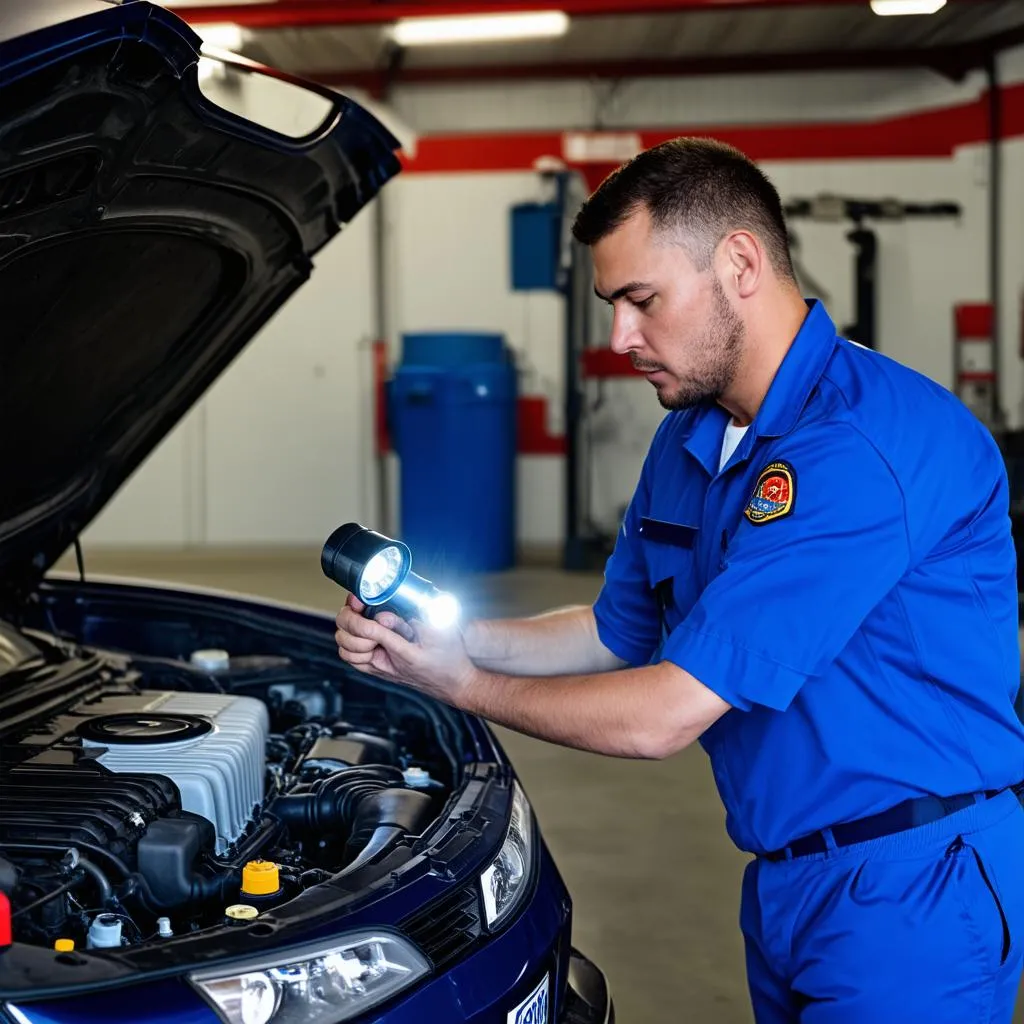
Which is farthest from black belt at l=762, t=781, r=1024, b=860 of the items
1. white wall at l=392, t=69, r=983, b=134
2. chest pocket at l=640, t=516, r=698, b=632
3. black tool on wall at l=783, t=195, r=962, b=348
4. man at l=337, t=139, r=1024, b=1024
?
white wall at l=392, t=69, r=983, b=134

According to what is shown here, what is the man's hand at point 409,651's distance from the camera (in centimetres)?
153

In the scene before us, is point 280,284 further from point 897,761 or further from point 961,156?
point 961,156

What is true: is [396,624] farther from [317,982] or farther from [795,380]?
[795,380]

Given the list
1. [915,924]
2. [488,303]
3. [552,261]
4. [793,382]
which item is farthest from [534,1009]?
[488,303]

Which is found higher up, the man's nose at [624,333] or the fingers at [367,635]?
the man's nose at [624,333]

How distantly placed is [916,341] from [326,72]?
4.53m

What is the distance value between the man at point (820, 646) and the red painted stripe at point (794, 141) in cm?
734

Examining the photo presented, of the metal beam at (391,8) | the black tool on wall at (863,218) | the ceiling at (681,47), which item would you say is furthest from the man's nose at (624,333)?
the black tool on wall at (863,218)

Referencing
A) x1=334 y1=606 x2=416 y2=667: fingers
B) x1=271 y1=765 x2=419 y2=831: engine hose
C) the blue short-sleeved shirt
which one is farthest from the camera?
x1=271 y1=765 x2=419 y2=831: engine hose

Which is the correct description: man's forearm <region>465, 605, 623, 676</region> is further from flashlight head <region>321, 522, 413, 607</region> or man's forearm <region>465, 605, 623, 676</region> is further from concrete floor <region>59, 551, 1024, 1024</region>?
concrete floor <region>59, 551, 1024, 1024</region>

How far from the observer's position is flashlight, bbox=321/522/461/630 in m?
1.54

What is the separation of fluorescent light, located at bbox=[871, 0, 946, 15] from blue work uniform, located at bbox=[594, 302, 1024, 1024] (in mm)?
6112

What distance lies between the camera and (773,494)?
1.39 metres

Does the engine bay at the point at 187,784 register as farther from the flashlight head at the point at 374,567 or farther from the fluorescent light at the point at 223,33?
the fluorescent light at the point at 223,33
